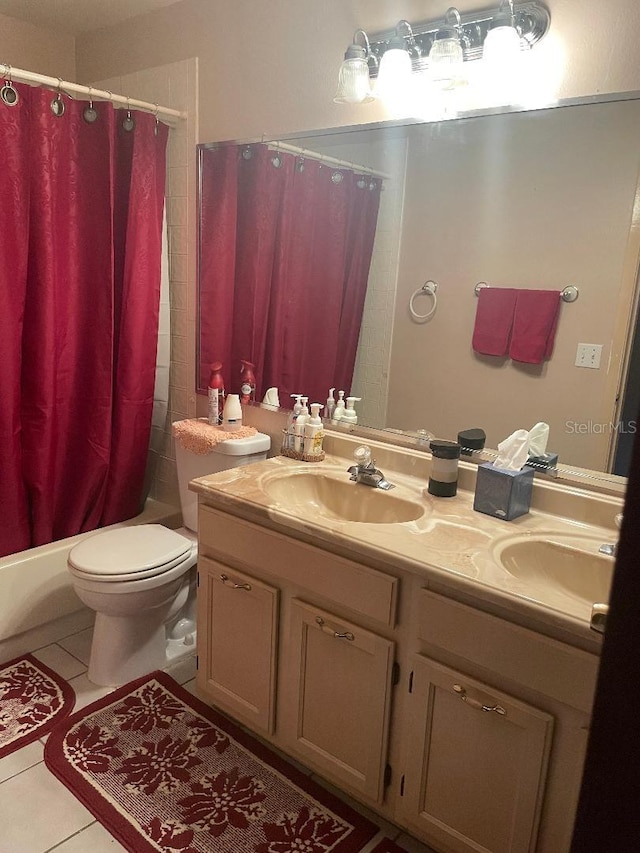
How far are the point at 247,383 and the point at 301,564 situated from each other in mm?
978

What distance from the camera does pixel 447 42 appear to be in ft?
5.33

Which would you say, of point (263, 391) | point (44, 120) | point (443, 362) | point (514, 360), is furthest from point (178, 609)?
point (44, 120)

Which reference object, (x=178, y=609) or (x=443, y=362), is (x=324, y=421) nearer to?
(x=443, y=362)

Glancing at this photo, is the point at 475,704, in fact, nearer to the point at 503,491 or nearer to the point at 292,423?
the point at 503,491

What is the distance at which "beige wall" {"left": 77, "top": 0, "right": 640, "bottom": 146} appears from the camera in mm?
1480

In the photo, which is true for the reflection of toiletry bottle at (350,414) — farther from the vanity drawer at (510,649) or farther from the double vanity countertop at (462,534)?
the vanity drawer at (510,649)

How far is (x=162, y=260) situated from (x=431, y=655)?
1.85 meters

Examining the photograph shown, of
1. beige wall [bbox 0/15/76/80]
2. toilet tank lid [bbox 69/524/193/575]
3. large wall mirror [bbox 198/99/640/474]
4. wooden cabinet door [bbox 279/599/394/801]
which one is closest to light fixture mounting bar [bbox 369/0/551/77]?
large wall mirror [bbox 198/99/640/474]

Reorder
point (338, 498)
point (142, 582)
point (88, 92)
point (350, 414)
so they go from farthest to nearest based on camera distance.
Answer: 1. point (88, 92)
2. point (350, 414)
3. point (142, 582)
4. point (338, 498)

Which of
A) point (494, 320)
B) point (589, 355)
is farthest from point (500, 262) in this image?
point (589, 355)

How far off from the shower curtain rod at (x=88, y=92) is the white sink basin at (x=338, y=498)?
1507 mm

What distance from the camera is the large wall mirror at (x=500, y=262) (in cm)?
155

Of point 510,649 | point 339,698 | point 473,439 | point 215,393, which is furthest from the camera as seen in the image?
point 215,393

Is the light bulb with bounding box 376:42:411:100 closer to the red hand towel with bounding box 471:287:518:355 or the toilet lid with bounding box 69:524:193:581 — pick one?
the red hand towel with bounding box 471:287:518:355
